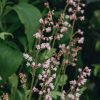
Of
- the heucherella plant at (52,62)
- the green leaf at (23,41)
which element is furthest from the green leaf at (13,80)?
the green leaf at (23,41)

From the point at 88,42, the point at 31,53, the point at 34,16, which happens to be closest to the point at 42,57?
the point at 31,53

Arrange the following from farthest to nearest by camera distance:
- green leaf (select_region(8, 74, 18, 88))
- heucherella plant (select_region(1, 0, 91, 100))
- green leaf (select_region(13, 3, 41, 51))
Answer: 1. green leaf (select_region(8, 74, 18, 88))
2. green leaf (select_region(13, 3, 41, 51))
3. heucherella plant (select_region(1, 0, 91, 100))

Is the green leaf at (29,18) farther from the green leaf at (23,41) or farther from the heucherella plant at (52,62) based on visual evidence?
the green leaf at (23,41)

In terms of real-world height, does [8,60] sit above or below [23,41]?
below

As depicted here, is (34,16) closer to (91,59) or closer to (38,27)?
(38,27)

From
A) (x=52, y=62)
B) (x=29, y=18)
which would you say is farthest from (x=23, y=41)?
(x=52, y=62)

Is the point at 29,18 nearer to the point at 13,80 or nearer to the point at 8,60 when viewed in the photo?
the point at 8,60

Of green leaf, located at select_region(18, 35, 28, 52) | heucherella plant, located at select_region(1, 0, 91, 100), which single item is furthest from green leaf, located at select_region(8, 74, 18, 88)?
green leaf, located at select_region(18, 35, 28, 52)

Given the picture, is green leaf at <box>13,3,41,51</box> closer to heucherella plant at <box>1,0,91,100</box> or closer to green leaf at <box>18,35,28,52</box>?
heucherella plant at <box>1,0,91,100</box>
